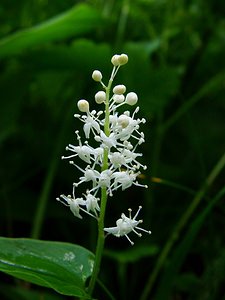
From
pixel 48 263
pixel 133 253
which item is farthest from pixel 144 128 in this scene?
pixel 48 263

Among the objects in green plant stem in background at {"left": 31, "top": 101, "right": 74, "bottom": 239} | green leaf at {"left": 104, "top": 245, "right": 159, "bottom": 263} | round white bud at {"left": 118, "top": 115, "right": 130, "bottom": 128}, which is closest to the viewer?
round white bud at {"left": 118, "top": 115, "right": 130, "bottom": 128}

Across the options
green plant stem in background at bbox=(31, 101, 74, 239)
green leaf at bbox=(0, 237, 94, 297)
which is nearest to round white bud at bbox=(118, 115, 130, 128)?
green leaf at bbox=(0, 237, 94, 297)

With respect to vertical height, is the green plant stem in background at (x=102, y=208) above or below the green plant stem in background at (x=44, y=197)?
below

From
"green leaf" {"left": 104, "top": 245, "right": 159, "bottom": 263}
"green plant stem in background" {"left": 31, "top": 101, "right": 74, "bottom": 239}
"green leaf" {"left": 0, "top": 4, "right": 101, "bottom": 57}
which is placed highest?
"green leaf" {"left": 0, "top": 4, "right": 101, "bottom": 57}

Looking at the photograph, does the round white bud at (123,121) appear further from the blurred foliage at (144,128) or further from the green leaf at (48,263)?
the blurred foliage at (144,128)

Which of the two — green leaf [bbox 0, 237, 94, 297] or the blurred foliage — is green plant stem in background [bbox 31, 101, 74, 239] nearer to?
the blurred foliage

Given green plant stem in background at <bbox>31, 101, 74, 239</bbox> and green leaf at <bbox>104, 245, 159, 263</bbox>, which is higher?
green plant stem in background at <bbox>31, 101, 74, 239</bbox>

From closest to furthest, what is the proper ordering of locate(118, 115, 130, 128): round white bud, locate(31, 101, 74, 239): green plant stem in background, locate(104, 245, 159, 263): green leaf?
1. locate(118, 115, 130, 128): round white bud
2. locate(104, 245, 159, 263): green leaf
3. locate(31, 101, 74, 239): green plant stem in background

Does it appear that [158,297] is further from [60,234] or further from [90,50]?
[90,50]

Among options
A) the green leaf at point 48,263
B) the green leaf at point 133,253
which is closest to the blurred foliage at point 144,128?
the green leaf at point 133,253
